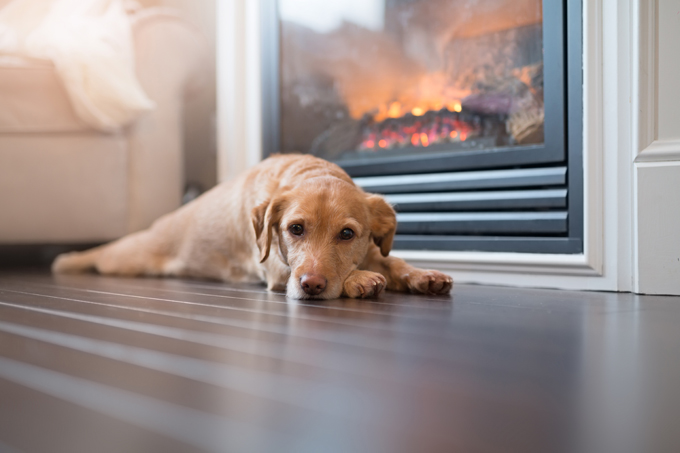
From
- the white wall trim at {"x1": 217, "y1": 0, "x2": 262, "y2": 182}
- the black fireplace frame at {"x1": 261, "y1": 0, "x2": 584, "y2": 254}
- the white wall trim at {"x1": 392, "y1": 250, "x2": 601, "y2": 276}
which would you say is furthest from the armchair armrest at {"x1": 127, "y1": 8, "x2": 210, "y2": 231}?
the black fireplace frame at {"x1": 261, "y1": 0, "x2": 584, "y2": 254}

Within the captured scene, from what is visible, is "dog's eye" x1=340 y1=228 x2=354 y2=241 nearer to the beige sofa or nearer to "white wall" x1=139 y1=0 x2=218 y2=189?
the beige sofa

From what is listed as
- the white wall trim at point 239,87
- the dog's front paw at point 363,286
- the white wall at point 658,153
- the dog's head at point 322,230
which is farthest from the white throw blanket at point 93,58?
the white wall at point 658,153

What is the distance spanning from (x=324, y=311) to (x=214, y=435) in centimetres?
84

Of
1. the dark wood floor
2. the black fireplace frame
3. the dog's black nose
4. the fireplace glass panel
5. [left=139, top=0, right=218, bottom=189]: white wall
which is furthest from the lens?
[left=139, top=0, right=218, bottom=189]: white wall

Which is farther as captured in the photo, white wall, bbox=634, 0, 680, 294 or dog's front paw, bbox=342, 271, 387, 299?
white wall, bbox=634, 0, 680, 294

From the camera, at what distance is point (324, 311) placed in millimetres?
1385

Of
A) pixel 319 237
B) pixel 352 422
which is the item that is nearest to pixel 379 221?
pixel 319 237

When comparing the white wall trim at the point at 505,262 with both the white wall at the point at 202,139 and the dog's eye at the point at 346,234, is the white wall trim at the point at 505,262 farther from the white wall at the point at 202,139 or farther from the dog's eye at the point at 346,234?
the white wall at the point at 202,139

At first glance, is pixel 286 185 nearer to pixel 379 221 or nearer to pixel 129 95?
pixel 379 221

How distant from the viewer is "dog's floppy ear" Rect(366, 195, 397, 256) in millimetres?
1843

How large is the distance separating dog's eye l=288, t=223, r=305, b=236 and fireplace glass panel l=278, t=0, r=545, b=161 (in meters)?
1.00

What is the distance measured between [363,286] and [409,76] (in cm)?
142

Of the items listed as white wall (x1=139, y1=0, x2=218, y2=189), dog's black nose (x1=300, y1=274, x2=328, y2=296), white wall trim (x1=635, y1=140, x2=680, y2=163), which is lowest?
dog's black nose (x1=300, y1=274, x2=328, y2=296)

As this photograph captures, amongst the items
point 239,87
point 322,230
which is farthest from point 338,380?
point 239,87
